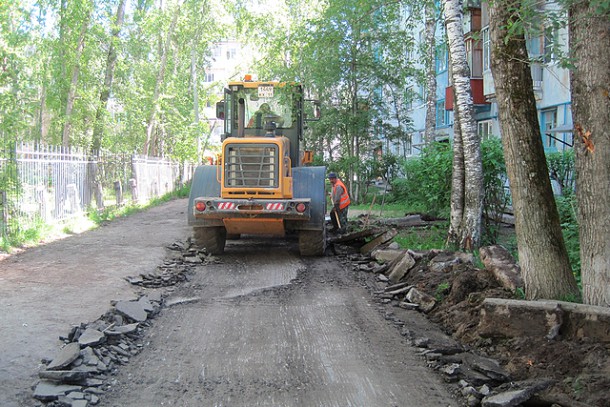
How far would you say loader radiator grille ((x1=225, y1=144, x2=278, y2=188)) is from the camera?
11.4m

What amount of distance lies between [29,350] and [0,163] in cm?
751

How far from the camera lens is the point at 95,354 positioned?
224 inches

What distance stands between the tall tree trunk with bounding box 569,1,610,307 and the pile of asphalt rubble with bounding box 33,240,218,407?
4499 millimetres

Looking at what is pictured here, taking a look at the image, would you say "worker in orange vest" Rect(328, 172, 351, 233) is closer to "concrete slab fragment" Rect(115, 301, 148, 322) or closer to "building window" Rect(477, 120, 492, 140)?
"concrete slab fragment" Rect(115, 301, 148, 322)

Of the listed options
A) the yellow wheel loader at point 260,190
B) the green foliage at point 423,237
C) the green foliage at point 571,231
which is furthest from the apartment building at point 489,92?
the yellow wheel loader at point 260,190

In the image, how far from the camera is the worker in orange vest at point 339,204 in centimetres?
1349

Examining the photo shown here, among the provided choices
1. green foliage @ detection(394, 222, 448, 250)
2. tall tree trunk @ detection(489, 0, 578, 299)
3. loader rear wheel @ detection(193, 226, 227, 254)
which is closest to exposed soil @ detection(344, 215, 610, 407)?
tall tree trunk @ detection(489, 0, 578, 299)

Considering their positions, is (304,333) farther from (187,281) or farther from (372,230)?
(372,230)

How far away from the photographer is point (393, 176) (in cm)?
2506

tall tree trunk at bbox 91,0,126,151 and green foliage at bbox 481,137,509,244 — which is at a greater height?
tall tree trunk at bbox 91,0,126,151

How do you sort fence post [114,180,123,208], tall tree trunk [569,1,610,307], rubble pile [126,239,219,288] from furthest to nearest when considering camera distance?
fence post [114,180,123,208] < rubble pile [126,239,219,288] < tall tree trunk [569,1,610,307]

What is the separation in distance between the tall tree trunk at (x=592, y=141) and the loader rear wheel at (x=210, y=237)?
744 cm

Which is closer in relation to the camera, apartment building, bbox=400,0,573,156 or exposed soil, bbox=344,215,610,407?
exposed soil, bbox=344,215,610,407

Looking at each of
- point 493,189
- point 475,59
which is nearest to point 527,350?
point 493,189
